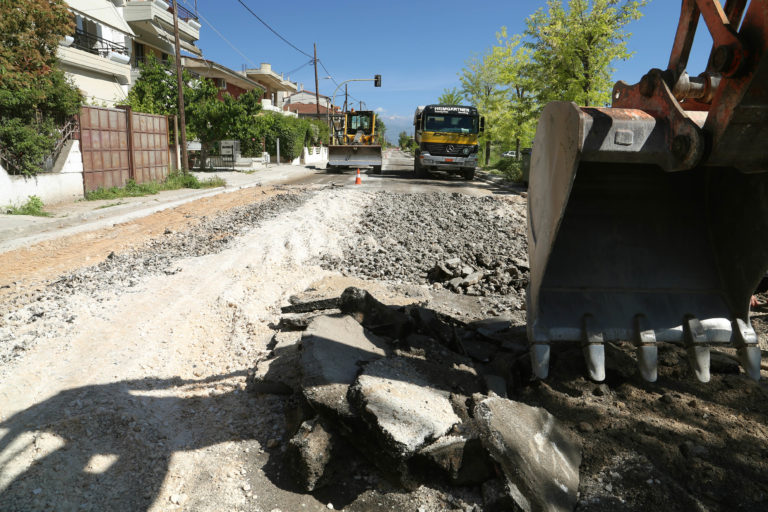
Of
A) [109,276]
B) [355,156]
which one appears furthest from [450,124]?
[109,276]

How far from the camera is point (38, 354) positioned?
411 cm

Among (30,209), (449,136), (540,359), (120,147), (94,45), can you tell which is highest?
(94,45)

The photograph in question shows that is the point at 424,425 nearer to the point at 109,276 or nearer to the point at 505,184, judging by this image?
the point at 109,276

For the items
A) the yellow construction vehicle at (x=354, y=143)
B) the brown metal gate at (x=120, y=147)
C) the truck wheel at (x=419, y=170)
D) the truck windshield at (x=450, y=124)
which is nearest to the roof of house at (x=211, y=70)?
the yellow construction vehicle at (x=354, y=143)

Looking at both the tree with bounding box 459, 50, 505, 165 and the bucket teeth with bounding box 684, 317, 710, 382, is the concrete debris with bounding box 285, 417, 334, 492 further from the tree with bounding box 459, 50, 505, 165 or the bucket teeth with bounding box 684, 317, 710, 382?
the tree with bounding box 459, 50, 505, 165

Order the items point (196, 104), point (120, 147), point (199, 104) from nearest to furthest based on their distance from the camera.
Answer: point (120, 147)
point (196, 104)
point (199, 104)

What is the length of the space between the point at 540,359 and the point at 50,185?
13.6 m

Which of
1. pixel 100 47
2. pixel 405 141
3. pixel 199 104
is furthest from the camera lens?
pixel 405 141

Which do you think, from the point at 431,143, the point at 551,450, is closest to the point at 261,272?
the point at 551,450

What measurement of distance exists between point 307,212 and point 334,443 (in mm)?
8732

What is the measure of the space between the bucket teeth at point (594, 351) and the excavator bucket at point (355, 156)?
911 inches

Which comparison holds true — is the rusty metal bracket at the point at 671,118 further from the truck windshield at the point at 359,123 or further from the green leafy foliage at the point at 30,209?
the truck windshield at the point at 359,123

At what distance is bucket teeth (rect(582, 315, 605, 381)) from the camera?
270 cm

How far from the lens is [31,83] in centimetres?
1180
